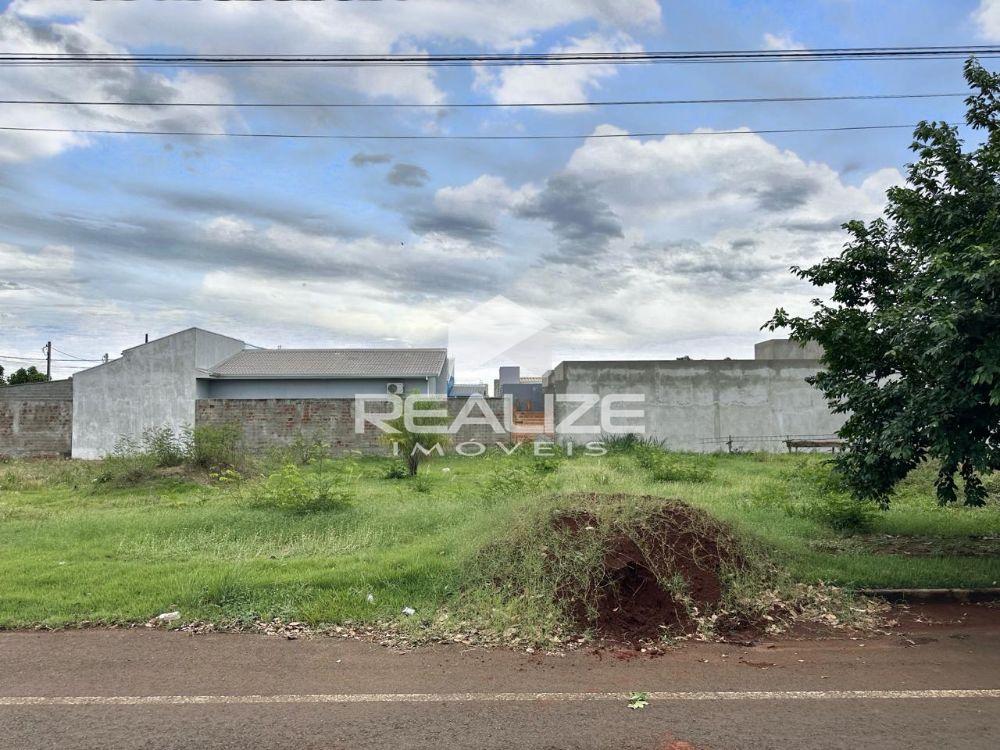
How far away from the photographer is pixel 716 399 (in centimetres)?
2105

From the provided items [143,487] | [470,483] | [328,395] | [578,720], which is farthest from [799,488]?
[328,395]

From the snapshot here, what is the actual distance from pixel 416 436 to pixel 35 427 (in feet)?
41.8

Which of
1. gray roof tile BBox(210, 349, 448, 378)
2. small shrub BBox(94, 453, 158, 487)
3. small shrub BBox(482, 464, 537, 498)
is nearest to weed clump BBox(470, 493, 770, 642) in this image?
small shrub BBox(482, 464, 537, 498)

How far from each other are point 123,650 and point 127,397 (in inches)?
714

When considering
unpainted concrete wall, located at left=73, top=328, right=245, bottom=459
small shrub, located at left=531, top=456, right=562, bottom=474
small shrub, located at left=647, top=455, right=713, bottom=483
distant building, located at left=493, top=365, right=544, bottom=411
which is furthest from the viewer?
distant building, located at left=493, top=365, right=544, bottom=411

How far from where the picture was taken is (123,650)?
505cm

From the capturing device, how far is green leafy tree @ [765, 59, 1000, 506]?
5.41 metres

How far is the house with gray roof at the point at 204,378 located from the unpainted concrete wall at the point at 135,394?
26 mm

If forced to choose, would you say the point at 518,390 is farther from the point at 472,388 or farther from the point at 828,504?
the point at 828,504

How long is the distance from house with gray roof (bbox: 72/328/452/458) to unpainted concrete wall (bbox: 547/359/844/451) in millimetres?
6276

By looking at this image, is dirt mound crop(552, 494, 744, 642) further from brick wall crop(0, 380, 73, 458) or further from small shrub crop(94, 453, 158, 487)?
brick wall crop(0, 380, 73, 458)

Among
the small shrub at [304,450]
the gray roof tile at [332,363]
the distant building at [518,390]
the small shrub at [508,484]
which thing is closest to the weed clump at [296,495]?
the small shrub at [508,484]

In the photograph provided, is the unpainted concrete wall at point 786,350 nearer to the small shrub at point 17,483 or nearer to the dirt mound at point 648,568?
the dirt mound at point 648,568

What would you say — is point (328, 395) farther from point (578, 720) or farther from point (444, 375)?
point (578, 720)
